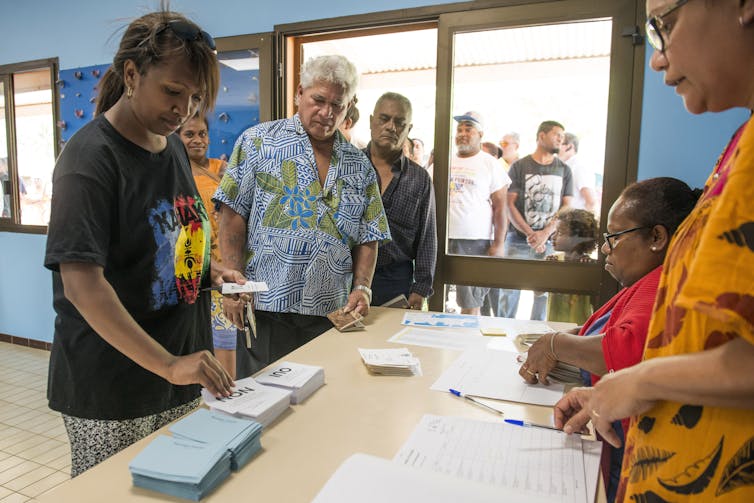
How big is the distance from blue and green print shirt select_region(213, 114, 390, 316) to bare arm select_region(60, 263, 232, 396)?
0.75 m

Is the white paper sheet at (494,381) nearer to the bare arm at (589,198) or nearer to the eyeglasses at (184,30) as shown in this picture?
the eyeglasses at (184,30)

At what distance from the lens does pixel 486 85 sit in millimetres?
3047

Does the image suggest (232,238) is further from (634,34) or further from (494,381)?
(634,34)

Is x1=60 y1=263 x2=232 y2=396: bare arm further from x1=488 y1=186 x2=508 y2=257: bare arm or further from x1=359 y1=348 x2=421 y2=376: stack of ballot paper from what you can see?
x1=488 y1=186 x2=508 y2=257: bare arm

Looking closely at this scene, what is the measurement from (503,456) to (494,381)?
372 millimetres

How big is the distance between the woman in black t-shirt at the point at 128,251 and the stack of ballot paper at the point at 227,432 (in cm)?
10

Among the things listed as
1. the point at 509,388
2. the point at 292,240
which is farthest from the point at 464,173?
the point at 509,388

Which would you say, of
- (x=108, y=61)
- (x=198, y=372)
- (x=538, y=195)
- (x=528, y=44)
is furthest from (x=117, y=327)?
(x=108, y=61)

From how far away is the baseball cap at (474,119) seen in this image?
300 centimetres

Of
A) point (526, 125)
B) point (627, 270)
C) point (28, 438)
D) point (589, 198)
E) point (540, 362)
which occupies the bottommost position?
point (28, 438)

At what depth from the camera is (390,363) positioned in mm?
1286

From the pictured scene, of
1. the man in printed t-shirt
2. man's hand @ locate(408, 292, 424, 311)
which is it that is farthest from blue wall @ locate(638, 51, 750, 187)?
man's hand @ locate(408, 292, 424, 311)

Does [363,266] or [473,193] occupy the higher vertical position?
[473,193]

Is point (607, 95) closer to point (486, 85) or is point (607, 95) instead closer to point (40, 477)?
point (486, 85)
